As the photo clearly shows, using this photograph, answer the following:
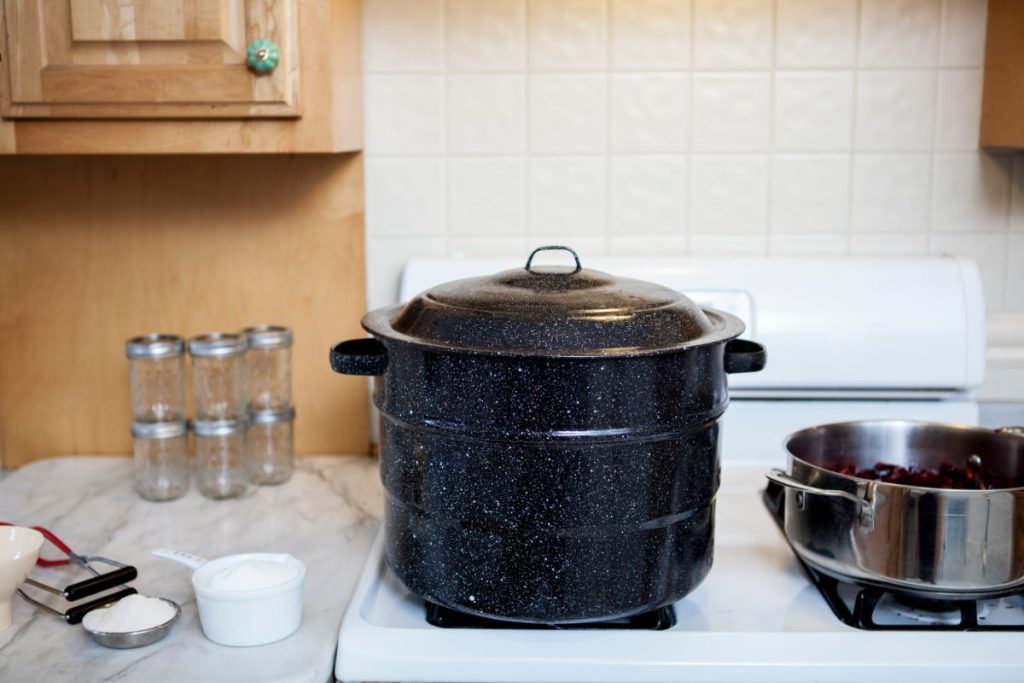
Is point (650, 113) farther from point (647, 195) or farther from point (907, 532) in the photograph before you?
point (907, 532)

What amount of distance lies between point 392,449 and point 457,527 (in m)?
0.11

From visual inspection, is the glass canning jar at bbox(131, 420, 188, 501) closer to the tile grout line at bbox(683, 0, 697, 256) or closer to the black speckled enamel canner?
the black speckled enamel canner

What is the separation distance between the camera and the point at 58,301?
1.61 metres

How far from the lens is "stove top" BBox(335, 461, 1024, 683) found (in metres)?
0.98

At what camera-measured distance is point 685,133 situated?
1.56 metres

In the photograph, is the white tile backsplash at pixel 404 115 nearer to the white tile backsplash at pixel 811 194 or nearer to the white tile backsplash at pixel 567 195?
the white tile backsplash at pixel 567 195

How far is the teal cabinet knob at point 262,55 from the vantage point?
1.23 m

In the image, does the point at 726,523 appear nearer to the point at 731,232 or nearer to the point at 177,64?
the point at 731,232

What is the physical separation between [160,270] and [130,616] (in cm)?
69

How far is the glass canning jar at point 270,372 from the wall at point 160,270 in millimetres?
98

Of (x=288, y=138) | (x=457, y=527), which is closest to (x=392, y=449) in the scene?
(x=457, y=527)

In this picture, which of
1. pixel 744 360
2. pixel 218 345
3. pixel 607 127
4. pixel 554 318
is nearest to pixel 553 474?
pixel 554 318

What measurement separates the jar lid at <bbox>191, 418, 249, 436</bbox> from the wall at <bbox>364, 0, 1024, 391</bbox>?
0.30 metres

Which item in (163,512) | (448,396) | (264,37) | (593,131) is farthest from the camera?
(593,131)
